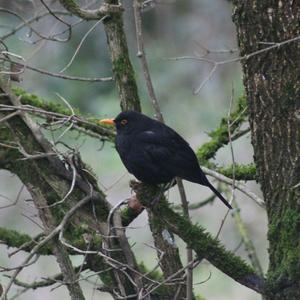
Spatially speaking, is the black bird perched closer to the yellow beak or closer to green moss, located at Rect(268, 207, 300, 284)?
the yellow beak

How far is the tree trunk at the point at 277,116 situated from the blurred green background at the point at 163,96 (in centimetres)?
596

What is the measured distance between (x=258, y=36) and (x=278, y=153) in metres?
0.58

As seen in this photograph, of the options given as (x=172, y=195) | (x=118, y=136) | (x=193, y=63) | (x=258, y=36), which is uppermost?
(x=193, y=63)

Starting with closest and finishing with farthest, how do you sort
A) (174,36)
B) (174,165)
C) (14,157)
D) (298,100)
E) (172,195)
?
(298,100)
(14,157)
(174,165)
(172,195)
(174,36)

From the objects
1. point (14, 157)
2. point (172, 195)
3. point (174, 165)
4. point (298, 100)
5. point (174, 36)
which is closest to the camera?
point (298, 100)

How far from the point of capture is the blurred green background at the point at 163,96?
10.7 meters

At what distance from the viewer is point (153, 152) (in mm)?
4781

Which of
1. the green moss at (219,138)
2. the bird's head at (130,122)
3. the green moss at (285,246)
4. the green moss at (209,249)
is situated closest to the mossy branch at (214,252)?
the green moss at (209,249)

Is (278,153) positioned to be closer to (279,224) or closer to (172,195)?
(279,224)

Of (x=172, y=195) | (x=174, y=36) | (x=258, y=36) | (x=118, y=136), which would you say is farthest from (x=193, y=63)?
(x=258, y=36)

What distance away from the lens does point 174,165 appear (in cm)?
470

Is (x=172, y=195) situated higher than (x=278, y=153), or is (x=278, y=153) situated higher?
(x=172, y=195)

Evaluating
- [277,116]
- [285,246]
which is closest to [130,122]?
[277,116]

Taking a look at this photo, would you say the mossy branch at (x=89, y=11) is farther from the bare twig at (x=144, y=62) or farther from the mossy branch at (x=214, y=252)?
the mossy branch at (x=214, y=252)
